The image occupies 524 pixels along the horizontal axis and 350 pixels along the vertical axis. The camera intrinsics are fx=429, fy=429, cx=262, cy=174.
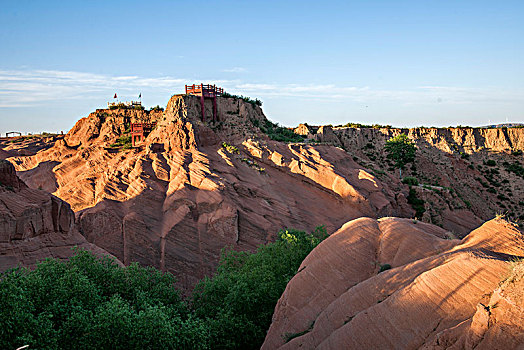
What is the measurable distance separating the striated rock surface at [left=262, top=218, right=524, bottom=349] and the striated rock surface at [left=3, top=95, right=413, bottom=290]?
15836 millimetres

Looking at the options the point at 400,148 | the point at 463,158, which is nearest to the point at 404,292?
the point at 400,148

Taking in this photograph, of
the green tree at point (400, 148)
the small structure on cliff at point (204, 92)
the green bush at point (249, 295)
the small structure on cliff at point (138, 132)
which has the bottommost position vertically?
the green bush at point (249, 295)

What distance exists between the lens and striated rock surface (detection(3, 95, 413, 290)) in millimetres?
30656

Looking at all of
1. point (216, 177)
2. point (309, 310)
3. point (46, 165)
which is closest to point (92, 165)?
point (46, 165)

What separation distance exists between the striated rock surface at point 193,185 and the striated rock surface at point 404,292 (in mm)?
15836

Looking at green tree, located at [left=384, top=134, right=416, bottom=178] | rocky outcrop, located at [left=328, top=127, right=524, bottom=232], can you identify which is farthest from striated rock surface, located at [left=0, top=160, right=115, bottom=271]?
green tree, located at [left=384, top=134, right=416, bottom=178]

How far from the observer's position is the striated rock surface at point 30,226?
18.8 metres

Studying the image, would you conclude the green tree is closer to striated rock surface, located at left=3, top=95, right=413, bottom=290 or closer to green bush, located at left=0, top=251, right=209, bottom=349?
striated rock surface, located at left=3, top=95, right=413, bottom=290

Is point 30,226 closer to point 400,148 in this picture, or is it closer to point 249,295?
point 249,295

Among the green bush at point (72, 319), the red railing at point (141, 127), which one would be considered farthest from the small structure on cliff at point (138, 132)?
the green bush at point (72, 319)

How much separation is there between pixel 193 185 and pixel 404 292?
24.7 m

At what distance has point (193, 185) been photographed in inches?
1353

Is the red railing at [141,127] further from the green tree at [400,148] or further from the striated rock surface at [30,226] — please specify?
the green tree at [400,148]

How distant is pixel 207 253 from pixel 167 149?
12.1m
